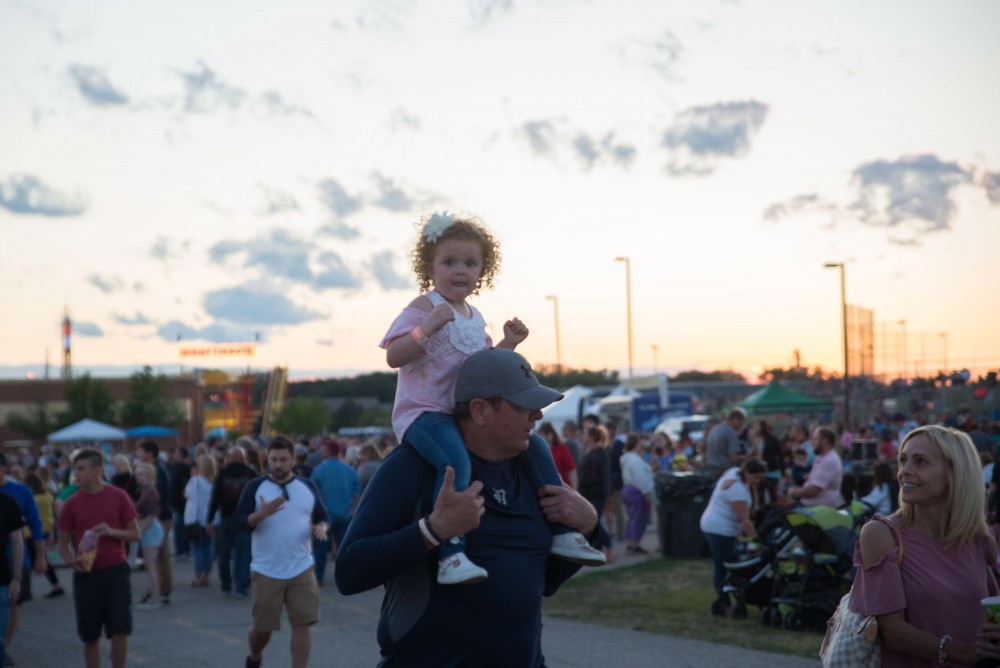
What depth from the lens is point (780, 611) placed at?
33.3 feet

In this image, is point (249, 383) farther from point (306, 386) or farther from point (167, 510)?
point (167, 510)

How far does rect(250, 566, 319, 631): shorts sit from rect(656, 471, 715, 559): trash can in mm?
8431

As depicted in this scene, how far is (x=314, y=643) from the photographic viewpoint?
1041cm

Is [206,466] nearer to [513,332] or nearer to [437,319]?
[513,332]

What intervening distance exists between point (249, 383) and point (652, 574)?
92.9m

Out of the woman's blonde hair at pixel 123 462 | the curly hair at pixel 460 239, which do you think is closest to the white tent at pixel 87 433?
the woman's blonde hair at pixel 123 462

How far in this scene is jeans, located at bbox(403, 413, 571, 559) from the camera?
3111 mm

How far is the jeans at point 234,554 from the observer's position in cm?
1342

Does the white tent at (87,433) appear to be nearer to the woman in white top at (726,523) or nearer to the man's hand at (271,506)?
the woman in white top at (726,523)

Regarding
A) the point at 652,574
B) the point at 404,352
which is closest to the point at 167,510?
the point at 652,574

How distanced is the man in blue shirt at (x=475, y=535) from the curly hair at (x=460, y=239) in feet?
1.94

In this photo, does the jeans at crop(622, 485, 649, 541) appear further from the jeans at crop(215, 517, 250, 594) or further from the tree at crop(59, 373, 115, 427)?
the tree at crop(59, 373, 115, 427)

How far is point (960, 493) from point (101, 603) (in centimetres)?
658

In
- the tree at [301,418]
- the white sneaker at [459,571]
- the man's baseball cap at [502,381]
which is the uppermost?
the man's baseball cap at [502,381]
